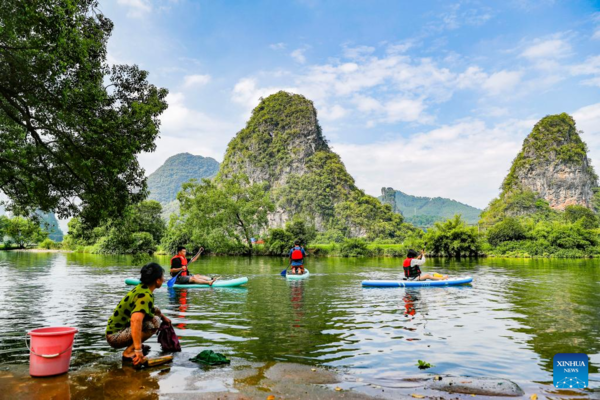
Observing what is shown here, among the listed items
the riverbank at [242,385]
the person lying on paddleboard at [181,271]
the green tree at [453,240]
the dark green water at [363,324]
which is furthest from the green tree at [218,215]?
the riverbank at [242,385]

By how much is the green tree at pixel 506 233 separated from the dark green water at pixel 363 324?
33311mm

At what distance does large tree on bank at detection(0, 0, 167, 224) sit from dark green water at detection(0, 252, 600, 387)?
284 cm

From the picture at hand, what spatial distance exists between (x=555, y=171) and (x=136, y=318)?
3735 inches

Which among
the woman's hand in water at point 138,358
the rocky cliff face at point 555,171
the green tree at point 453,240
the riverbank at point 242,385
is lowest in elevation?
the riverbank at point 242,385

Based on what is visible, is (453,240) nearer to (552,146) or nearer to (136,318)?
(136,318)

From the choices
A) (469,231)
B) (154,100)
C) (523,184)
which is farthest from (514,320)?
(523,184)

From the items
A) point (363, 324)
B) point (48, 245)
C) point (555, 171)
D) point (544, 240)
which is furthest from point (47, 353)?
point (555, 171)

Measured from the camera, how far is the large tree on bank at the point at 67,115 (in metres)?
6.85

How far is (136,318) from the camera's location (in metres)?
5.01

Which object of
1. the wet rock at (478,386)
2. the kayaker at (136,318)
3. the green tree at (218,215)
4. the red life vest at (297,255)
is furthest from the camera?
the green tree at (218,215)

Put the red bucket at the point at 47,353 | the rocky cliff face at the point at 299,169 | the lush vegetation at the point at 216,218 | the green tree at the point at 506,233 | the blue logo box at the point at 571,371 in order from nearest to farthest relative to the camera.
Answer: the red bucket at the point at 47,353 → the blue logo box at the point at 571,371 → the green tree at the point at 506,233 → the lush vegetation at the point at 216,218 → the rocky cliff face at the point at 299,169

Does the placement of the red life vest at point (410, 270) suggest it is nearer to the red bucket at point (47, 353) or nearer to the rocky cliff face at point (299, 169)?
the red bucket at point (47, 353)

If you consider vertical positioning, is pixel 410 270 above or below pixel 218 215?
below

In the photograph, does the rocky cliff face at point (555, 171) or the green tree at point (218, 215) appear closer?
the green tree at point (218, 215)
